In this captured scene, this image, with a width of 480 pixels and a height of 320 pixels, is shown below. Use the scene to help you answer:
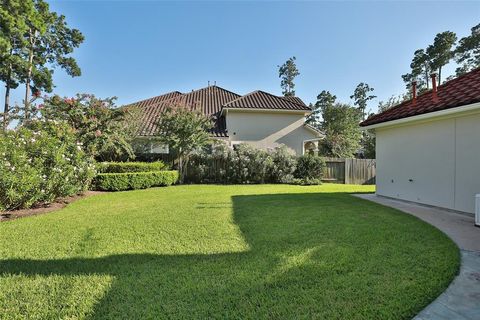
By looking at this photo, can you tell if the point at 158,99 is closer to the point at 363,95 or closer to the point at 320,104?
the point at 320,104

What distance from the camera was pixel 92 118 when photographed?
14086 mm

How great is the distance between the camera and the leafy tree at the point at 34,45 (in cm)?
2386

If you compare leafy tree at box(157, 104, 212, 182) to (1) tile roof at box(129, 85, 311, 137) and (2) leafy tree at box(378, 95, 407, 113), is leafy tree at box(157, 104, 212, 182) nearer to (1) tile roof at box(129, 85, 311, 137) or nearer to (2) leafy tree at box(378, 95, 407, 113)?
(1) tile roof at box(129, 85, 311, 137)

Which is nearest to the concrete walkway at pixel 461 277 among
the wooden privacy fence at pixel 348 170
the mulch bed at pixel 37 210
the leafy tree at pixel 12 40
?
the mulch bed at pixel 37 210

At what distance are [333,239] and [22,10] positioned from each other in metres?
33.5

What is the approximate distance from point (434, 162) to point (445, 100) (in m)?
1.95

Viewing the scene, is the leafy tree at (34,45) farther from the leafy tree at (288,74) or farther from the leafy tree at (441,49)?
the leafy tree at (441,49)

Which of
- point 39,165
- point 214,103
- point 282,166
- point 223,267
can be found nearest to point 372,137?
point 282,166

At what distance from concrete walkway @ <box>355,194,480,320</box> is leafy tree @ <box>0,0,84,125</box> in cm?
2898

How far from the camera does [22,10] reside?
24.4 m

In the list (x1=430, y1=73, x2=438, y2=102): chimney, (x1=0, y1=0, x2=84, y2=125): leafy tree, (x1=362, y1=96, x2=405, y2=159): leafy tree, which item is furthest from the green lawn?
(x1=0, y1=0, x2=84, y2=125): leafy tree

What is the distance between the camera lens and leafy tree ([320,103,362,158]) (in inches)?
1202

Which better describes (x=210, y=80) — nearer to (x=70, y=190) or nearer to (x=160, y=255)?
(x=70, y=190)

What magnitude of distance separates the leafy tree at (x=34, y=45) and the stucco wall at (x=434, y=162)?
2768 cm
